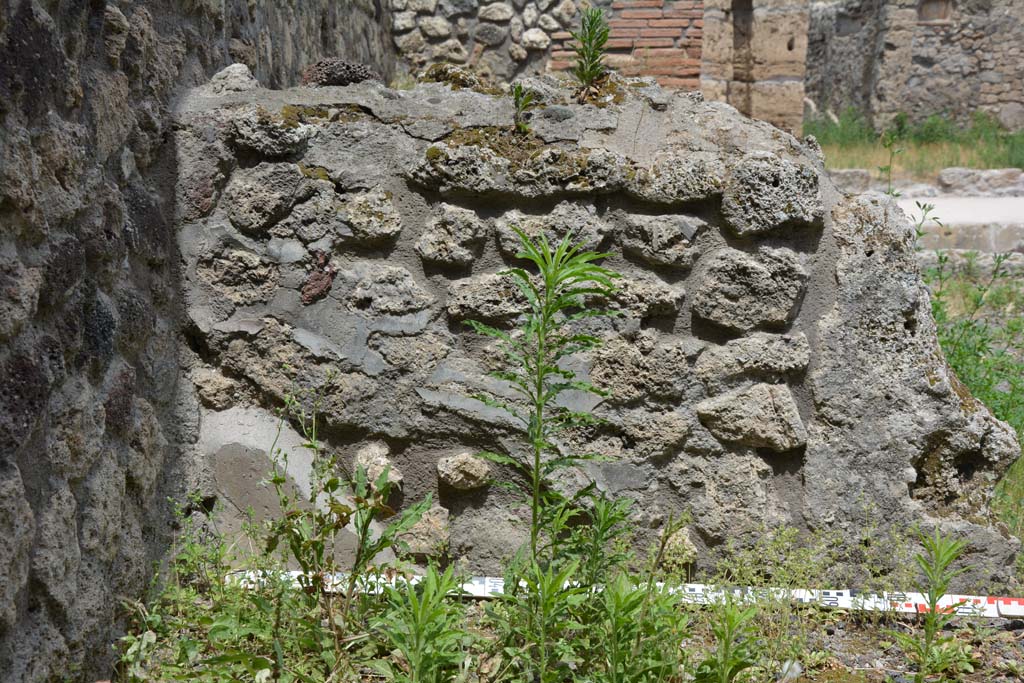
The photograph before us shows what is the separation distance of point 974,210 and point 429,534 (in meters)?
8.16

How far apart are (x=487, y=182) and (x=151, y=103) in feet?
3.05

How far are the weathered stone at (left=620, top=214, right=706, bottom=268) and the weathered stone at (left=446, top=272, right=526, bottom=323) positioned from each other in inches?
14.5

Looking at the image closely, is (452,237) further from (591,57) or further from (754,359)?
(754,359)

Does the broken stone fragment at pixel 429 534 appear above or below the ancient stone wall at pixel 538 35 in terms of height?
below

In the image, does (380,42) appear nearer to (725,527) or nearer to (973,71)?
(725,527)

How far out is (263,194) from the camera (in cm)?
271

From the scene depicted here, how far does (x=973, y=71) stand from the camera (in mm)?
14367

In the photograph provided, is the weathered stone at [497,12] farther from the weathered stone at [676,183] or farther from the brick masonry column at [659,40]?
the weathered stone at [676,183]

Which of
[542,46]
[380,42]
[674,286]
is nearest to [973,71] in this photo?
[542,46]

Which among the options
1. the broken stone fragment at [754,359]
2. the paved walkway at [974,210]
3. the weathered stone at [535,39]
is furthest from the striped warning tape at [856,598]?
the paved walkway at [974,210]

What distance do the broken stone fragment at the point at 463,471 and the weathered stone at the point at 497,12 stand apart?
4.45 metres

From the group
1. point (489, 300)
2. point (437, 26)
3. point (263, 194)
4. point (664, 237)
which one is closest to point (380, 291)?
point (489, 300)

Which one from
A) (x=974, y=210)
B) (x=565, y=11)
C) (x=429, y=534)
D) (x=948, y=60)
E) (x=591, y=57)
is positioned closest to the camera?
(x=429, y=534)

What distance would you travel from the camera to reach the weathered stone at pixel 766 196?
270cm
